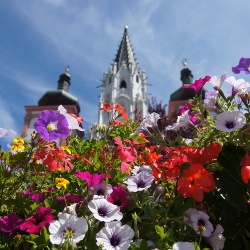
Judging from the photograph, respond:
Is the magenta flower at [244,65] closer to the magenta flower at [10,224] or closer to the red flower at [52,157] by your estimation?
the red flower at [52,157]

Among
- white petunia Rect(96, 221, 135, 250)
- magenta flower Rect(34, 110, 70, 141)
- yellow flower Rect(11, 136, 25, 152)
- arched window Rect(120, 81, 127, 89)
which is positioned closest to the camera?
white petunia Rect(96, 221, 135, 250)

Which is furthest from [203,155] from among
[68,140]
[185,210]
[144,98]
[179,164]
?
[144,98]

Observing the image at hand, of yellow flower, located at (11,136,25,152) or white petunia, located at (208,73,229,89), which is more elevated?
white petunia, located at (208,73,229,89)

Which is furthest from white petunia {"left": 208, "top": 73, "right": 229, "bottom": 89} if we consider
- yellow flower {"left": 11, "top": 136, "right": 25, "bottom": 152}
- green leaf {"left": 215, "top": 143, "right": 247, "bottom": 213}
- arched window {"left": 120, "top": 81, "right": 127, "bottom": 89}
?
arched window {"left": 120, "top": 81, "right": 127, "bottom": 89}

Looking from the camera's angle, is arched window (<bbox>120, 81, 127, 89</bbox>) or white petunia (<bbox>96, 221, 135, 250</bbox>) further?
arched window (<bbox>120, 81, 127, 89</bbox>)

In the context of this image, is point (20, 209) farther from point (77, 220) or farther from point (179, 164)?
point (179, 164)

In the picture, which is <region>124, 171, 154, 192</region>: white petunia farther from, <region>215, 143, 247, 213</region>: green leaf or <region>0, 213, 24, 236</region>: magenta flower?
<region>0, 213, 24, 236</region>: magenta flower

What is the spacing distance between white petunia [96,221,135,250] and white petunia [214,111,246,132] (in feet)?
2.06

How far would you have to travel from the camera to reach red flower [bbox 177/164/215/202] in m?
Result: 1.20

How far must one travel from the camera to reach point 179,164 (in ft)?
4.61

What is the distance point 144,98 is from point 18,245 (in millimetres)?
36282

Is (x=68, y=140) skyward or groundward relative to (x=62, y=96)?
groundward

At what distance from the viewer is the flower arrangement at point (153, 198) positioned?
3.58 ft

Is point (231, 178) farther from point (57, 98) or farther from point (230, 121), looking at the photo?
point (57, 98)
